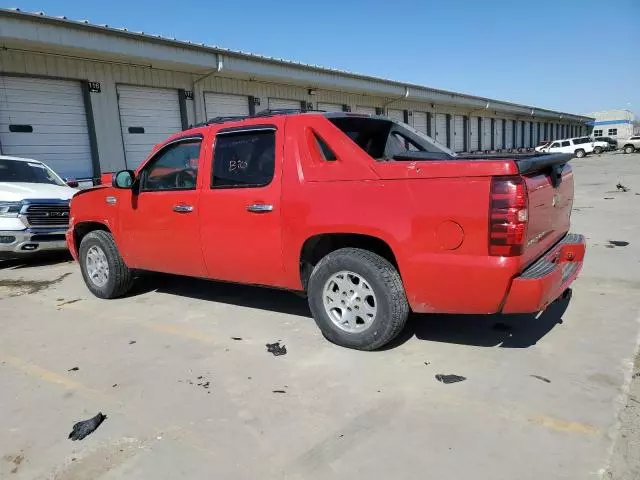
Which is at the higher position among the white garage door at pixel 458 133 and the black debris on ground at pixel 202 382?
the white garage door at pixel 458 133

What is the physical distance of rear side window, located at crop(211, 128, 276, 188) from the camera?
4.29 metres

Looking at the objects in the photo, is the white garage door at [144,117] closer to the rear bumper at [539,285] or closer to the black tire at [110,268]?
the black tire at [110,268]

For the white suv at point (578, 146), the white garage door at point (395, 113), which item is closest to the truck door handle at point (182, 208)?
the white garage door at point (395, 113)

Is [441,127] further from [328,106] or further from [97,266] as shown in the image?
[97,266]

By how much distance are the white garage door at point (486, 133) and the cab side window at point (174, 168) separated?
127ft

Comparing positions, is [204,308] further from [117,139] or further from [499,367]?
[117,139]

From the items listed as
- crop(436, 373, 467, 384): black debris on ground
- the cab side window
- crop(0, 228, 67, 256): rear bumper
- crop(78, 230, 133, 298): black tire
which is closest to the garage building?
crop(0, 228, 67, 256): rear bumper

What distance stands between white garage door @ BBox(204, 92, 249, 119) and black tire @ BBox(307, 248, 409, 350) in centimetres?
1449

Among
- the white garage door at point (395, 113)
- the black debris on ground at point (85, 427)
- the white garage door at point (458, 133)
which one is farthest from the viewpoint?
the white garage door at point (458, 133)

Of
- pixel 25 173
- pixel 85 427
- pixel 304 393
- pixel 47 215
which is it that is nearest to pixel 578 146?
pixel 25 173

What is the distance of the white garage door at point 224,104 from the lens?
1732 centimetres

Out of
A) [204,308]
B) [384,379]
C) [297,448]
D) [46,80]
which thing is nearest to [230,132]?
[204,308]

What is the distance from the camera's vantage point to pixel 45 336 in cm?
473

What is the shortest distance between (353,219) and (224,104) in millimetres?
15472
